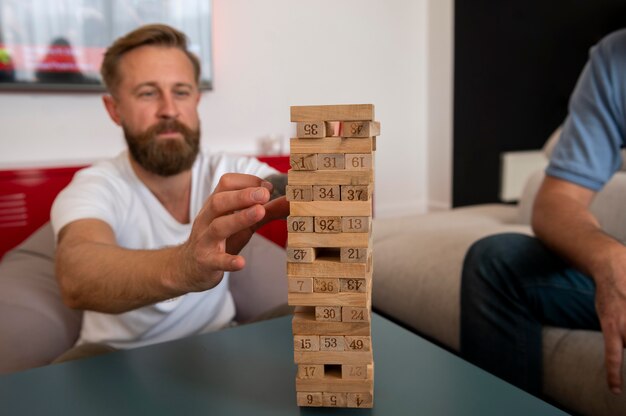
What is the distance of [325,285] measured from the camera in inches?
26.9

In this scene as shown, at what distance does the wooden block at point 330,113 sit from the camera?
65 cm

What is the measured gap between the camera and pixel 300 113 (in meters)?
0.65

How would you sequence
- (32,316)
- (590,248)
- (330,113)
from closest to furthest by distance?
(330,113), (590,248), (32,316)

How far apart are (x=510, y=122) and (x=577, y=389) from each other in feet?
8.21

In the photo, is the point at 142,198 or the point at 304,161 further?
the point at 142,198

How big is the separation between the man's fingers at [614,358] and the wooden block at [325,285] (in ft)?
1.66

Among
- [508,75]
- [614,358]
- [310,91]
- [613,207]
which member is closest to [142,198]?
[614,358]

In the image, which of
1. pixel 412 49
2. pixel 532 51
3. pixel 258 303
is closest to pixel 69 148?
pixel 258 303

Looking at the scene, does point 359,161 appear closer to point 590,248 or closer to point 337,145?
point 337,145

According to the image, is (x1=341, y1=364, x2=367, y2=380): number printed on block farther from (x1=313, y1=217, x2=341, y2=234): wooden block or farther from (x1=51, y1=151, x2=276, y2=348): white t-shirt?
(x1=51, y1=151, x2=276, y2=348): white t-shirt

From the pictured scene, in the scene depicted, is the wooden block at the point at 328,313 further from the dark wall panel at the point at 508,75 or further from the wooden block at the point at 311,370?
the dark wall panel at the point at 508,75

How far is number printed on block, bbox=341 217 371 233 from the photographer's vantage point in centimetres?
66

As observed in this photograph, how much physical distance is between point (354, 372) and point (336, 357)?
0.03 metres

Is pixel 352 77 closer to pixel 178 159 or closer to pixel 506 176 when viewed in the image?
pixel 506 176
